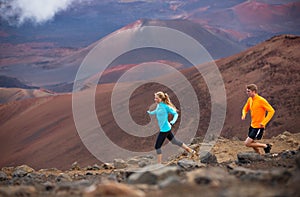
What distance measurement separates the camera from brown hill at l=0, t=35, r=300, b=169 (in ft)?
59.9

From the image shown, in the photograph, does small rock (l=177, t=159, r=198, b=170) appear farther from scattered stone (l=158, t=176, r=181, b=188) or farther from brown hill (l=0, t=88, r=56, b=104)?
brown hill (l=0, t=88, r=56, b=104)

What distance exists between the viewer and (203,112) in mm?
20156

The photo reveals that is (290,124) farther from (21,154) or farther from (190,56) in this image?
(190,56)

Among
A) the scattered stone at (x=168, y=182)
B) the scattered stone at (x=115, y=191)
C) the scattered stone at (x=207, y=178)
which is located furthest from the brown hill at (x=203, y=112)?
the scattered stone at (x=115, y=191)

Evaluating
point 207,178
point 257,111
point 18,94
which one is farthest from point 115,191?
point 18,94

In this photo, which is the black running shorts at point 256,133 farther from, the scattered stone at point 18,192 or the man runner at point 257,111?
the scattered stone at point 18,192

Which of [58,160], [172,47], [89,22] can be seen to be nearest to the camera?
[58,160]

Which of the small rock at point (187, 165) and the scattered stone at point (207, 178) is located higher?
the scattered stone at point (207, 178)

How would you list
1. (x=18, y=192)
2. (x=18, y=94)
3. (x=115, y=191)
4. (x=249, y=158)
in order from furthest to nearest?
1. (x=18, y=94)
2. (x=249, y=158)
3. (x=18, y=192)
4. (x=115, y=191)

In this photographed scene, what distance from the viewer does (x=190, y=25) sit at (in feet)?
278

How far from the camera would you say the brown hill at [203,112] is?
1825 cm

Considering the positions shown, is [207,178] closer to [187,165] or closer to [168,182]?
[168,182]

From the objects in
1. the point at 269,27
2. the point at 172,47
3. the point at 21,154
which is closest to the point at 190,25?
the point at 172,47

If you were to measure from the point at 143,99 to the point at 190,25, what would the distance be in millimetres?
63081
